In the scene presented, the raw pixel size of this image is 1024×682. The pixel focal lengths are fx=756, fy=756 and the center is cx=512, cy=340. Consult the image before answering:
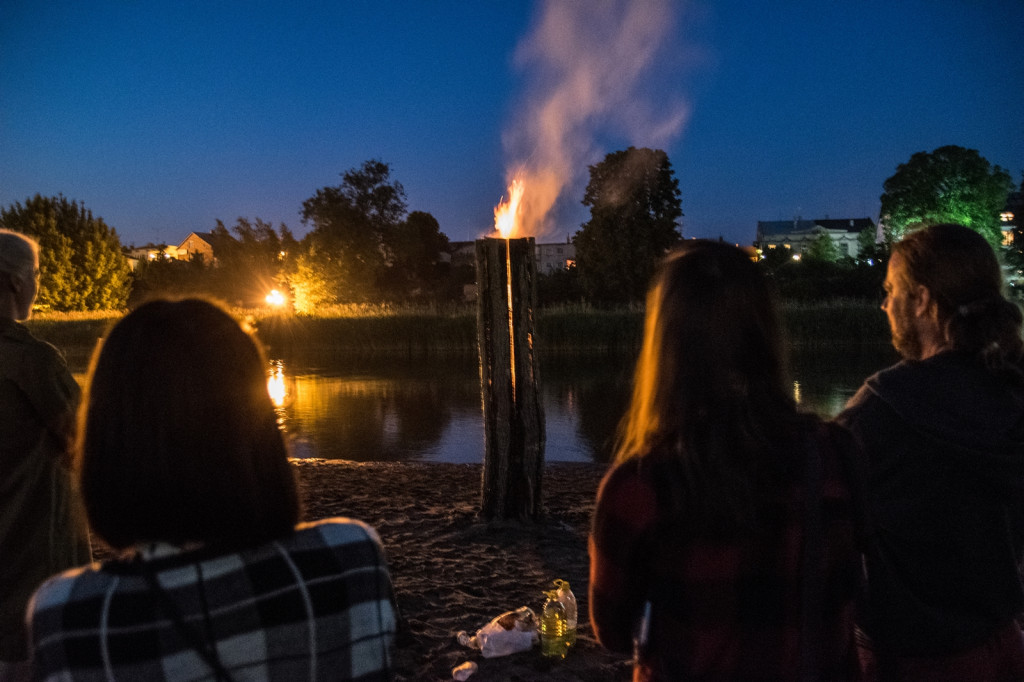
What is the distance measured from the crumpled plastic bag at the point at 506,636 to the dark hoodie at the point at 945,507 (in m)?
2.31

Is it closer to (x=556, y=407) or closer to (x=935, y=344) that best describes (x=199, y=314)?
(x=935, y=344)

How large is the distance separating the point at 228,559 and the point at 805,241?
293 ft

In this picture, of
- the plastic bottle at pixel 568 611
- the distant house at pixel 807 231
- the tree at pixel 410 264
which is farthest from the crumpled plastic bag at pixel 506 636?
the distant house at pixel 807 231

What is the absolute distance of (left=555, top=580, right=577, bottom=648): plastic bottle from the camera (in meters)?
3.82

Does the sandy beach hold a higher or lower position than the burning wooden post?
lower

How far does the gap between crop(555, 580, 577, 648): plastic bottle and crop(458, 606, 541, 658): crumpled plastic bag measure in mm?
182

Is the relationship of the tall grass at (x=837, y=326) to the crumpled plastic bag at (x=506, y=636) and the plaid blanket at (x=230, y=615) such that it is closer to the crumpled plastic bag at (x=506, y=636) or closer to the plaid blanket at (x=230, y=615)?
the crumpled plastic bag at (x=506, y=636)

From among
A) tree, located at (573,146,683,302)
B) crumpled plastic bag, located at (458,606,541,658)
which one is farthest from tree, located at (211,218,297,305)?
crumpled plastic bag, located at (458,606,541,658)

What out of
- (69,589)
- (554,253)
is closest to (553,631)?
(69,589)

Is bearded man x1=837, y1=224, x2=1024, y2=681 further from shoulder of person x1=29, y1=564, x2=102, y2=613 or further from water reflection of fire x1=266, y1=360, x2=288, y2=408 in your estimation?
water reflection of fire x1=266, y1=360, x2=288, y2=408

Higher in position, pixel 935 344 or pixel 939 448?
pixel 935 344

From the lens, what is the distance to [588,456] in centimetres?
1012

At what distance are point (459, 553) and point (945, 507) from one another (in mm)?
4257

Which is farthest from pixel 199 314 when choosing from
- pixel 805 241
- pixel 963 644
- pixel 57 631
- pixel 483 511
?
pixel 805 241
